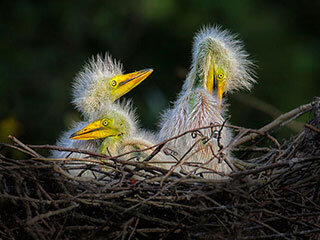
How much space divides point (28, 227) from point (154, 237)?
51cm

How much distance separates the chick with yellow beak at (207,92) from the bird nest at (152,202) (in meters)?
0.46

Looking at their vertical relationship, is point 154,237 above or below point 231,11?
below

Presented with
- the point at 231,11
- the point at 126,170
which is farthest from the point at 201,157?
the point at 231,11

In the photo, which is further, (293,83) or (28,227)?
(293,83)

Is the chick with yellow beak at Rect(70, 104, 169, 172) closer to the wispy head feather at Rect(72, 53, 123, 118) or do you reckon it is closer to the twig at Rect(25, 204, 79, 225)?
the wispy head feather at Rect(72, 53, 123, 118)

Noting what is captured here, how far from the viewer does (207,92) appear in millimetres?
3352

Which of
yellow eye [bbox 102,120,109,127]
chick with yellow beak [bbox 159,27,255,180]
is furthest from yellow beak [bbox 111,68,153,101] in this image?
yellow eye [bbox 102,120,109,127]

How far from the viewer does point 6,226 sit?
2488mm

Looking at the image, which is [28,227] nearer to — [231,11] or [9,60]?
[9,60]

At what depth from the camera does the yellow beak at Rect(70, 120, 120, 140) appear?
10.8 feet

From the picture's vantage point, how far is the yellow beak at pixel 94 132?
328cm

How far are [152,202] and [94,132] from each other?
89cm

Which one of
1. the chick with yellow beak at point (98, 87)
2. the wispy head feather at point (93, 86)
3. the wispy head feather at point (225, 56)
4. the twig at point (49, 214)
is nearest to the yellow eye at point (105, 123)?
the chick with yellow beak at point (98, 87)

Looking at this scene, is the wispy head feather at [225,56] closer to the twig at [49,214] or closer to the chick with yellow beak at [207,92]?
the chick with yellow beak at [207,92]
